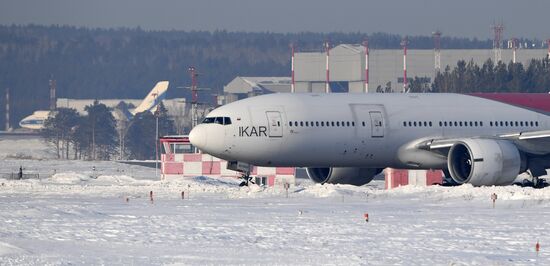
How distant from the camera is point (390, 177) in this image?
182 ft

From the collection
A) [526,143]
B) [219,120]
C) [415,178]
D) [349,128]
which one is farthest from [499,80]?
[219,120]

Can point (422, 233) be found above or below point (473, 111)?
below

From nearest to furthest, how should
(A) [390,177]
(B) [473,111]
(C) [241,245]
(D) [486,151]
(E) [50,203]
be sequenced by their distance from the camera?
1. (C) [241,245]
2. (E) [50,203]
3. (D) [486,151]
4. (B) [473,111]
5. (A) [390,177]

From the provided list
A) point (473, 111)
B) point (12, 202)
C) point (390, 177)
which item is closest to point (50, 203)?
point (12, 202)

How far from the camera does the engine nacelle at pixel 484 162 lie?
1743 inches

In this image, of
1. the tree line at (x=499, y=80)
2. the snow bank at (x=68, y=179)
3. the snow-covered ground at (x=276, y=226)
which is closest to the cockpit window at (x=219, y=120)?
the snow-covered ground at (x=276, y=226)

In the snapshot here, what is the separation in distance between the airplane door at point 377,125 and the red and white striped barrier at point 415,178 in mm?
9541

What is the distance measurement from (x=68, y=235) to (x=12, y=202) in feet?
35.7

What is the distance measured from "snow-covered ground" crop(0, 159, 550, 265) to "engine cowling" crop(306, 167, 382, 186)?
5397mm

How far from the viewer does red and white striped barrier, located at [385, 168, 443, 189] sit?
182 ft

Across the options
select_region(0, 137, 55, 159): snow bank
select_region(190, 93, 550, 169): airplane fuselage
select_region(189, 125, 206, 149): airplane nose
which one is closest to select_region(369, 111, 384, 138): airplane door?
select_region(190, 93, 550, 169): airplane fuselage

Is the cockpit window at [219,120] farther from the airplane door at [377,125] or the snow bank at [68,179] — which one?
the snow bank at [68,179]

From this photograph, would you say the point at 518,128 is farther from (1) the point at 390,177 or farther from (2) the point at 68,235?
(2) the point at 68,235

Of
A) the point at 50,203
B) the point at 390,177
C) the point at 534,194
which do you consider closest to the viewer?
the point at 50,203
